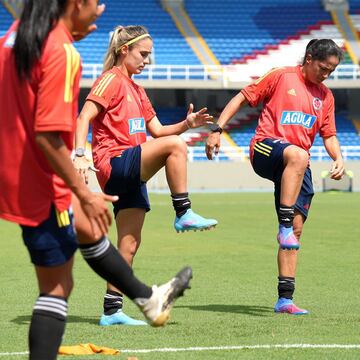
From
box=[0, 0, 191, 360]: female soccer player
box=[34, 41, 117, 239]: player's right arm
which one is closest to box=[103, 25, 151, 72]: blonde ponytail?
box=[0, 0, 191, 360]: female soccer player

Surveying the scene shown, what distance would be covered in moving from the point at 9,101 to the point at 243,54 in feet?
131

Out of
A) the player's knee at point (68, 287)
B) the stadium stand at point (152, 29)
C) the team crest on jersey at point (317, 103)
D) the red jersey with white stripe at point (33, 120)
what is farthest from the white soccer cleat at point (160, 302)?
the stadium stand at point (152, 29)

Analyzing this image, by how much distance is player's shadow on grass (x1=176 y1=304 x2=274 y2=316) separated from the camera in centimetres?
823

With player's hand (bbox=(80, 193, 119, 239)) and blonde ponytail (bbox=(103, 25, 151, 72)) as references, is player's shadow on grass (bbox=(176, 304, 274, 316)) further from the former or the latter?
player's hand (bbox=(80, 193, 119, 239))

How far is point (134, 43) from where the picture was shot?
25.7 feet

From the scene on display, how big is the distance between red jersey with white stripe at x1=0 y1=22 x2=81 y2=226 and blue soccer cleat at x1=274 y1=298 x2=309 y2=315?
12.4 ft

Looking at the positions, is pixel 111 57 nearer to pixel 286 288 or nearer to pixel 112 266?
pixel 286 288

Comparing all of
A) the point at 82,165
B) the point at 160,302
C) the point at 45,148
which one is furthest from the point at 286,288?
the point at 45,148

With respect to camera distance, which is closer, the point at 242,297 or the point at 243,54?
the point at 242,297

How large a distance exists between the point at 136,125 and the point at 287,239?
1521 mm

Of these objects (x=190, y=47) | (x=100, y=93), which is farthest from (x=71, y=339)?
(x=190, y=47)

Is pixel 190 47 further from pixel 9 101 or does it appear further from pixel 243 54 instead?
pixel 9 101

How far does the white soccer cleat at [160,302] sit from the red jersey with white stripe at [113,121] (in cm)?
256

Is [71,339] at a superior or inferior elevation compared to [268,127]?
inferior
